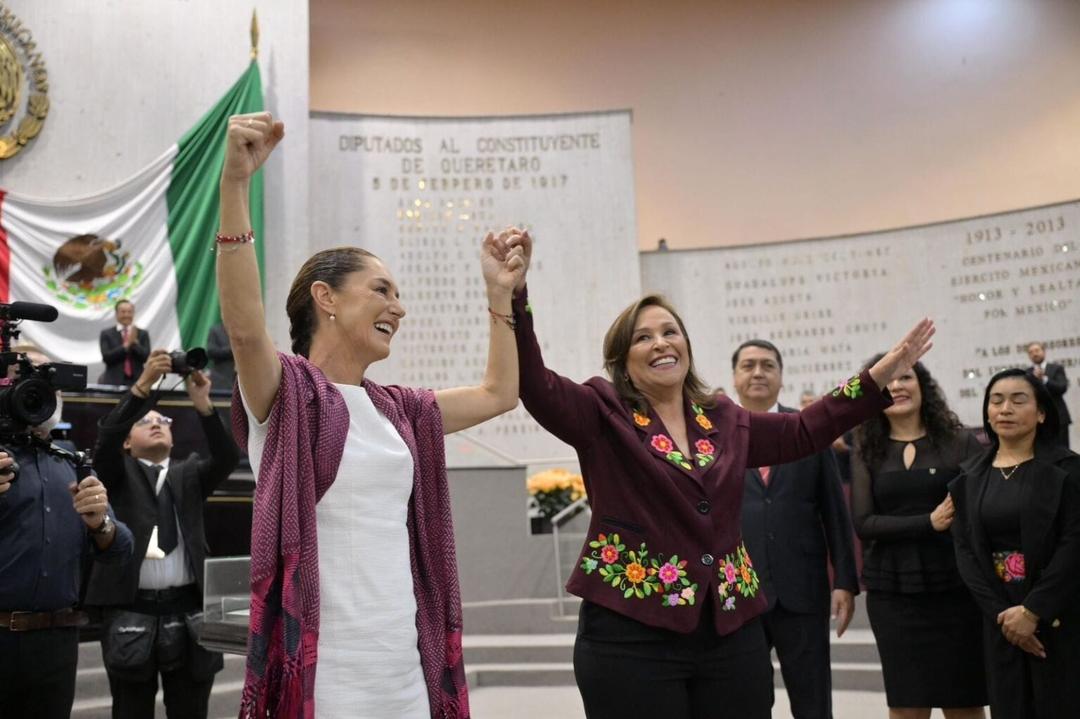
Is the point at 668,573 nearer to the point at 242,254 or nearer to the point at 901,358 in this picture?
the point at 901,358

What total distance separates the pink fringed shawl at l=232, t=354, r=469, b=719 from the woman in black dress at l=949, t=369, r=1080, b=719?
1.90 metres

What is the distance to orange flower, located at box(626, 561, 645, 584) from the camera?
1.93 m

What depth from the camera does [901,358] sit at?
2.12 meters

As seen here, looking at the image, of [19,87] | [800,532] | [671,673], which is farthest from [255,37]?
[671,673]

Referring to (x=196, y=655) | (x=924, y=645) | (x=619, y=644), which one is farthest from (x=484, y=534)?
(x=619, y=644)

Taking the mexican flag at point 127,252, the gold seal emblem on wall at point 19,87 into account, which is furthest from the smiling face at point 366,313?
the gold seal emblem on wall at point 19,87

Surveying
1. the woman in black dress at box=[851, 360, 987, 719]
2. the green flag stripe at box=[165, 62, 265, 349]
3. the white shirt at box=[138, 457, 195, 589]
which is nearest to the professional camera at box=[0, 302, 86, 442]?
the white shirt at box=[138, 457, 195, 589]

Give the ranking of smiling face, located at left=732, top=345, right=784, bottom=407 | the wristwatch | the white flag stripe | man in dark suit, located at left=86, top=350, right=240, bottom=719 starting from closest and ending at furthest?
1. the wristwatch
2. man in dark suit, located at left=86, top=350, right=240, bottom=719
3. smiling face, located at left=732, top=345, right=784, bottom=407
4. the white flag stripe

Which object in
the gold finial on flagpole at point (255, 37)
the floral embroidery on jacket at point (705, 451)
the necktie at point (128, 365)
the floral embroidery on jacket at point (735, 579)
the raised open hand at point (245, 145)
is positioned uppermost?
the gold finial on flagpole at point (255, 37)

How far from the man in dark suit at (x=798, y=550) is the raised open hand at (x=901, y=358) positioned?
100 cm

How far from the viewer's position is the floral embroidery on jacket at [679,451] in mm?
2020

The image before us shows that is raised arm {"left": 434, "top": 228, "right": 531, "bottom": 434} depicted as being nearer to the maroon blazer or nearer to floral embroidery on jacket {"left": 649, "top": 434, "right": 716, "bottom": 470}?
the maroon blazer

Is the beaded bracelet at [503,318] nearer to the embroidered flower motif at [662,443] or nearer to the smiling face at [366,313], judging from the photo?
the smiling face at [366,313]

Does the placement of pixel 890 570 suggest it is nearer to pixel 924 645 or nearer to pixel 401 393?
pixel 924 645
